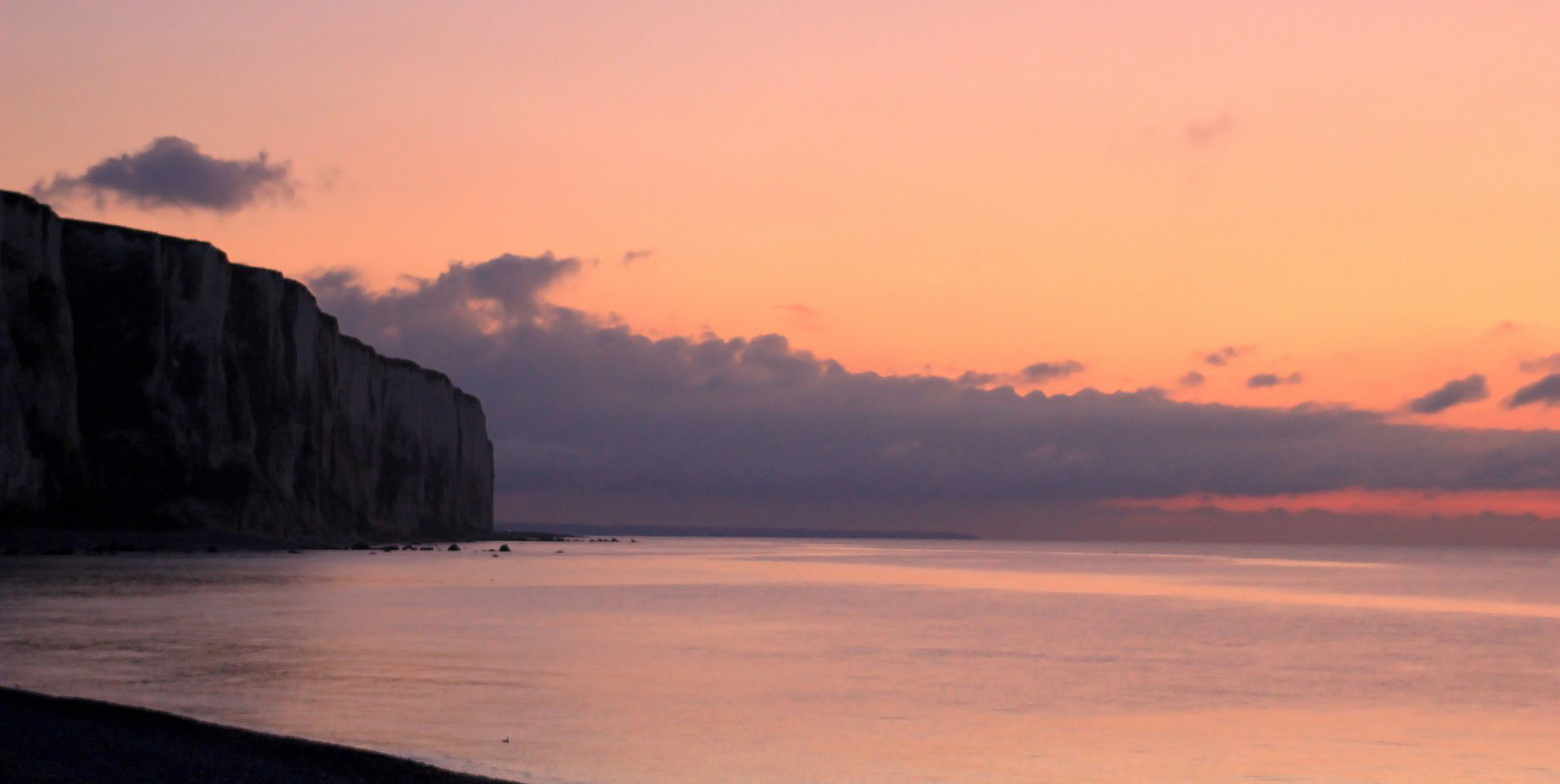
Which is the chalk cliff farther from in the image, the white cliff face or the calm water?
the calm water

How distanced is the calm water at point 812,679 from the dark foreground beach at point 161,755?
1.05 m

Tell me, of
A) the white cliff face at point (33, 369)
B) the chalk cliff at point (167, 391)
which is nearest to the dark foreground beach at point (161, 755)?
the white cliff face at point (33, 369)

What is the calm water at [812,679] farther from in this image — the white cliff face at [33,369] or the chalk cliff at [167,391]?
the chalk cliff at [167,391]

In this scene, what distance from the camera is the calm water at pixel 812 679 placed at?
12.2 m

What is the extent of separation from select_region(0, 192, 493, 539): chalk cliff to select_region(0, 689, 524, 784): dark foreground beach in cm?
4439

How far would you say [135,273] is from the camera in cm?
6247

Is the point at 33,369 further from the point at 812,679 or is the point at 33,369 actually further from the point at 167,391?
the point at 812,679

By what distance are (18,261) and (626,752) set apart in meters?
50.1

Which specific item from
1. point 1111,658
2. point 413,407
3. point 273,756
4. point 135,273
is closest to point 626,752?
point 273,756

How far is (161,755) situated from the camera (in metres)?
9.66

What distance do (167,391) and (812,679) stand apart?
52160mm

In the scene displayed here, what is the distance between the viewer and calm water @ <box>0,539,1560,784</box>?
480 inches

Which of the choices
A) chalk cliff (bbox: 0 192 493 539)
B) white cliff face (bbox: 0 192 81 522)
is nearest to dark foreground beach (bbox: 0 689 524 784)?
white cliff face (bbox: 0 192 81 522)

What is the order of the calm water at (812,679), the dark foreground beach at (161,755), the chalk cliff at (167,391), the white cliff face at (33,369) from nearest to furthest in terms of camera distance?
the dark foreground beach at (161,755), the calm water at (812,679), the white cliff face at (33,369), the chalk cliff at (167,391)
